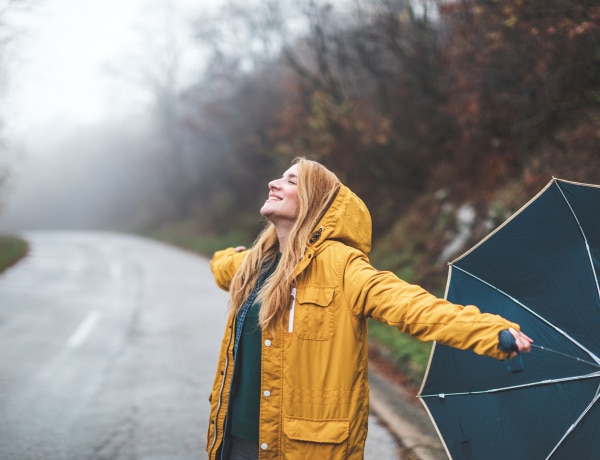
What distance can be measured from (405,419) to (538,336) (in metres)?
3.15

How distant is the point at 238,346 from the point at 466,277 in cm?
115

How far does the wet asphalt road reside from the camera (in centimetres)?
508

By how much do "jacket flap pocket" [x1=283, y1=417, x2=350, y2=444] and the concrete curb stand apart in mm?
2312

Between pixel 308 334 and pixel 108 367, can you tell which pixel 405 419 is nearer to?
pixel 308 334

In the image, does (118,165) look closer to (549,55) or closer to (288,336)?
(549,55)

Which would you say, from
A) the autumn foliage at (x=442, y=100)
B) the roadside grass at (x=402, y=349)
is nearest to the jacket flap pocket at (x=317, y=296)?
the roadside grass at (x=402, y=349)

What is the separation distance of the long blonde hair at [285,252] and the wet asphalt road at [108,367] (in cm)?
238

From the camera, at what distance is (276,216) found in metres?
2.99

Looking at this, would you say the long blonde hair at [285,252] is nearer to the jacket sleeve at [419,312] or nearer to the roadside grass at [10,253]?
the jacket sleeve at [419,312]

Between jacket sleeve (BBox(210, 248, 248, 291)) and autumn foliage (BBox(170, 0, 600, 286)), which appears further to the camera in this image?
autumn foliage (BBox(170, 0, 600, 286))

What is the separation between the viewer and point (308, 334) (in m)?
2.67

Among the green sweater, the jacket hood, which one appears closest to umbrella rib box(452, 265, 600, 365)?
the jacket hood

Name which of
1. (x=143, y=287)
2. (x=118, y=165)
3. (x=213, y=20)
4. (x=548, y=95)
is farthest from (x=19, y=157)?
(x=118, y=165)

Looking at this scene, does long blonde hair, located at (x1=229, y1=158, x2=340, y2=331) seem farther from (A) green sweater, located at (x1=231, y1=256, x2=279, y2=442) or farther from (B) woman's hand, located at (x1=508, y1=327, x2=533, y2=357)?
(B) woman's hand, located at (x1=508, y1=327, x2=533, y2=357)
